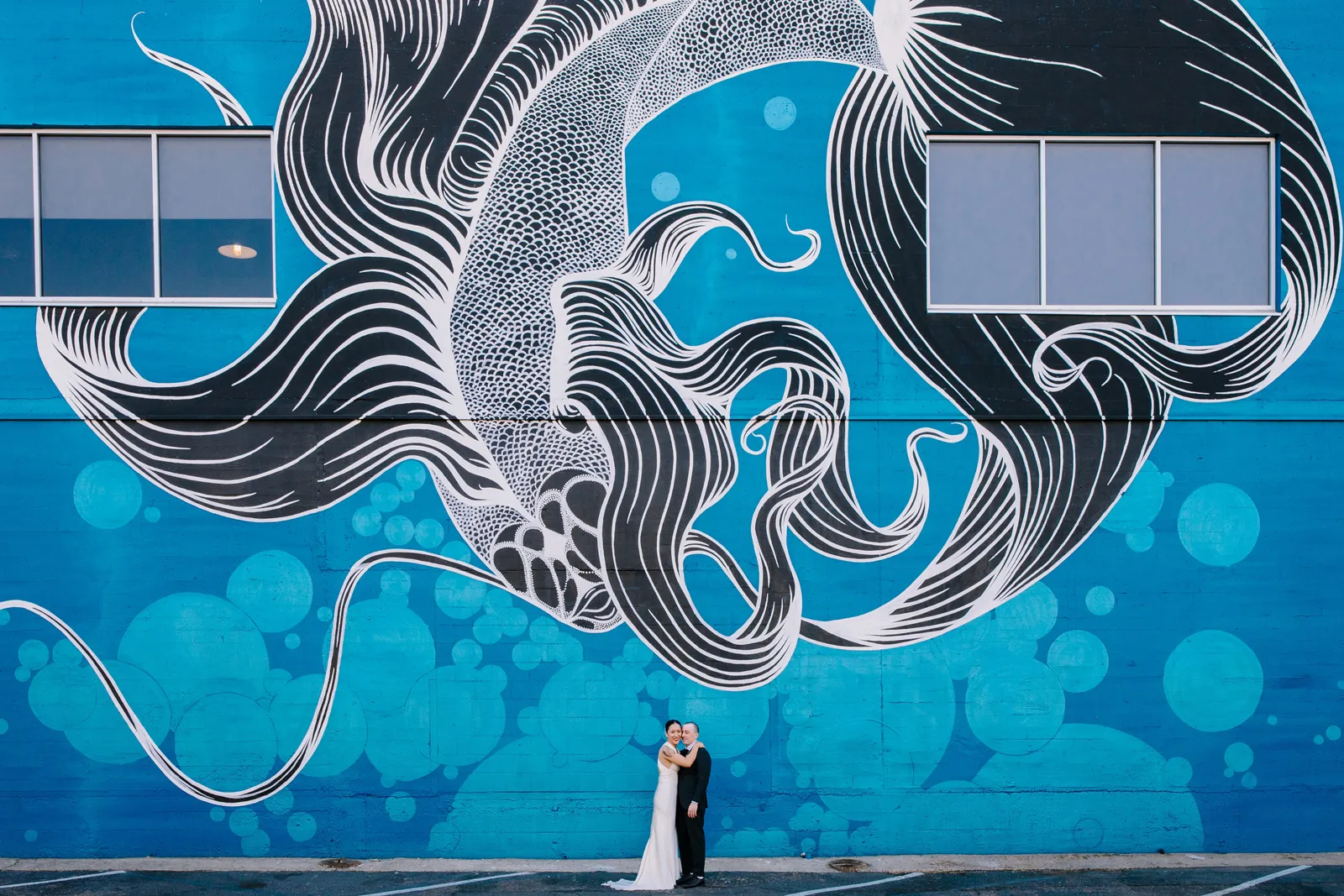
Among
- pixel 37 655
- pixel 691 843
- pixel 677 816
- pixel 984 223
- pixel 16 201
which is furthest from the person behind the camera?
pixel 984 223

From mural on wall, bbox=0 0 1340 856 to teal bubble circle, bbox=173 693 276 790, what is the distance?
3 cm

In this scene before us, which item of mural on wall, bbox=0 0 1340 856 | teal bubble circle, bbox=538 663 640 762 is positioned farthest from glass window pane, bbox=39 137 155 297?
teal bubble circle, bbox=538 663 640 762

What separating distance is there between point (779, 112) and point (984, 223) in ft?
7.99

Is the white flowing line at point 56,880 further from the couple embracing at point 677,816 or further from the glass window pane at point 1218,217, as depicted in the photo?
the glass window pane at point 1218,217

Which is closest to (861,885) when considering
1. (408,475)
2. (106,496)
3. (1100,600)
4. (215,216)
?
(1100,600)

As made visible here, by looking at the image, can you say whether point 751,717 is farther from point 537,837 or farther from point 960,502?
point 960,502

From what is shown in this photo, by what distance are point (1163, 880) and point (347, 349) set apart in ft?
30.5

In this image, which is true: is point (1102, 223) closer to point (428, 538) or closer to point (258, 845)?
point (428, 538)

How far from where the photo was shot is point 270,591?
9.57m

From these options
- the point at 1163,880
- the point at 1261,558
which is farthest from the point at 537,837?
the point at 1261,558

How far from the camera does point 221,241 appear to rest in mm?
9883

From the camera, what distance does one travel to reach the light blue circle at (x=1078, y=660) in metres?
9.70

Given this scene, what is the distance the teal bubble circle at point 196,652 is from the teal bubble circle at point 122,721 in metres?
0.09

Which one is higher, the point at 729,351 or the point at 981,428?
the point at 729,351
